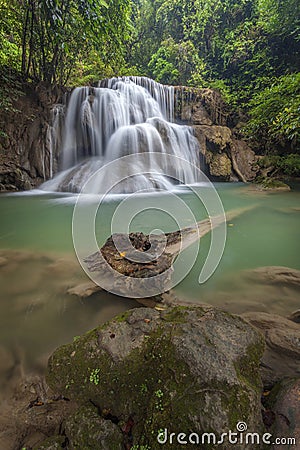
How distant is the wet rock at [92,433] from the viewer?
921mm

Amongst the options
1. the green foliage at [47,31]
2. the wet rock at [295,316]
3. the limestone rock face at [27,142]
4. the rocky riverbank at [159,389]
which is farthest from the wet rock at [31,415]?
the limestone rock face at [27,142]

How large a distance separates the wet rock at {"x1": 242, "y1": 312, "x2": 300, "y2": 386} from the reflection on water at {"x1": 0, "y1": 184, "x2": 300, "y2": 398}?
13.8 inches

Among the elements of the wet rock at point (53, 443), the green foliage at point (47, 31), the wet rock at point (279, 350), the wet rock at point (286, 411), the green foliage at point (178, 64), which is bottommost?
the wet rock at point (53, 443)

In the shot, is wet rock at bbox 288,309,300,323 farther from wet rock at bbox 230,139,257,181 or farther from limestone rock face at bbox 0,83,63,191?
wet rock at bbox 230,139,257,181

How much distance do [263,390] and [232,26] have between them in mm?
22380

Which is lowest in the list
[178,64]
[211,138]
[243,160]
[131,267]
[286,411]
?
[286,411]

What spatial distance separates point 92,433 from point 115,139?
10939mm

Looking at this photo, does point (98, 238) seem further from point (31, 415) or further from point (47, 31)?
point (47, 31)

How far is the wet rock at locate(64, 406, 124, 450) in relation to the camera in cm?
92

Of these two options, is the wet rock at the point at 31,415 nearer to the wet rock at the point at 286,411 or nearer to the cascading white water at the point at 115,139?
the wet rock at the point at 286,411

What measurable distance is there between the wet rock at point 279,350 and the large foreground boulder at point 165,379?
0.54 ft

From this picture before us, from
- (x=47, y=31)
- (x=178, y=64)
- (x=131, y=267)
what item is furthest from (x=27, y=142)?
(x=178, y=64)

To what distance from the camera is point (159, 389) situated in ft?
Answer: 3.29

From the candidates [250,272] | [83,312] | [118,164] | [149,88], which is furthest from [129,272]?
[149,88]
